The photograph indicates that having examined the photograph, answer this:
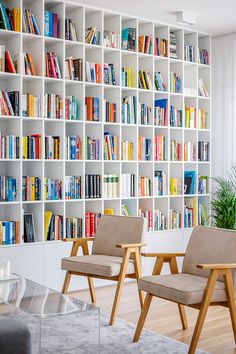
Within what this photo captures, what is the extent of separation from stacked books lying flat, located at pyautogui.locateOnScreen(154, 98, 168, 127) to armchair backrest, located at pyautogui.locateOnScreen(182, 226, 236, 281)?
2.20 metres

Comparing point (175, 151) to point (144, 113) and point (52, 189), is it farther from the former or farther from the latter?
point (52, 189)

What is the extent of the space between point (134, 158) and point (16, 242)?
1596 mm

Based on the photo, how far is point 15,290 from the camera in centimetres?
380

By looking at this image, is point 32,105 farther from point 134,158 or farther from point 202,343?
point 202,343

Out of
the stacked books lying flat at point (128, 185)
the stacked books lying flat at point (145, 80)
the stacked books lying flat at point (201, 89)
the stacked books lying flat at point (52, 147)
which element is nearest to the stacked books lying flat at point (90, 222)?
the stacked books lying flat at point (128, 185)

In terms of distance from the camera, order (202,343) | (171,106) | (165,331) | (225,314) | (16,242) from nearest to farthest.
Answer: (202,343)
(165,331)
(225,314)
(16,242)
(171,106)

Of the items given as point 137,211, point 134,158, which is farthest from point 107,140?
point 137,211

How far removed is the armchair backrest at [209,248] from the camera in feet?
12.9

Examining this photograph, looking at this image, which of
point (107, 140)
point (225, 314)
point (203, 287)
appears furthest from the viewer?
point (107, 140)

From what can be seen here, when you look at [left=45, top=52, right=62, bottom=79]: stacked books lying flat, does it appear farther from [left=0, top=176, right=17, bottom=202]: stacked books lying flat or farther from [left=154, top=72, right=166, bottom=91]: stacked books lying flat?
[left=154, top=72, right=166, bottom=91]: stacked books lying flat

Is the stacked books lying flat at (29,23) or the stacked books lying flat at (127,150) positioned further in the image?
the stacked books lying flat at (127,150)

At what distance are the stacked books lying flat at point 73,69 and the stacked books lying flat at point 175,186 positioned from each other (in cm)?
162

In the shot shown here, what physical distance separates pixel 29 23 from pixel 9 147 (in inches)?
46.5

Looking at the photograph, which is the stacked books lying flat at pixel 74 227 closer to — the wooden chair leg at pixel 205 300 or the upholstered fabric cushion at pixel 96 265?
the upholstered fabric cushion at pixel 96 265
